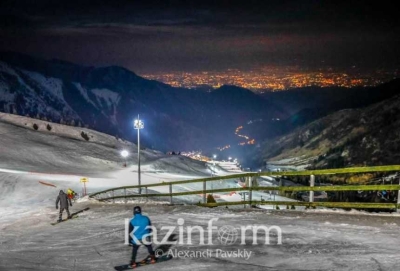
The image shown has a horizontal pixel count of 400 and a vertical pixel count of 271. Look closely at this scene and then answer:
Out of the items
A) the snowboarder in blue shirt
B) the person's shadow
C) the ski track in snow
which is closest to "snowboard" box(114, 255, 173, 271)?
the snowboarder in blue shirt

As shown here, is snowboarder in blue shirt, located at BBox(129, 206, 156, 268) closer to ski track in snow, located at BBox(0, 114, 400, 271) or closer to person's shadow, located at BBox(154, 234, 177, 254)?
ski track in snow, located at BBox(0, 114, 400, 271)

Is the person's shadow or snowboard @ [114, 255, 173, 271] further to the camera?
the person's shadow

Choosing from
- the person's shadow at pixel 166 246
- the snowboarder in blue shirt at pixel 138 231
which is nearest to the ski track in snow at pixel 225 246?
the person's shadow at pixel 166 246

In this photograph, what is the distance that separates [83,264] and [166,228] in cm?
446

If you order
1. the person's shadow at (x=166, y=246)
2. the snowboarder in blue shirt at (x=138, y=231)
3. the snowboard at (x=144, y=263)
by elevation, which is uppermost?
the snowboarder in blue shirt at (x=138, y=231)

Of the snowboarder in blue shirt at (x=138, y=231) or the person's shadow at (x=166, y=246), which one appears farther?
the person's shadow at (x=166, y=246)

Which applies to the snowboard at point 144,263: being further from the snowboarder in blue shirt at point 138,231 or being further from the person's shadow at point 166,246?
the person's shadow at point 166,246

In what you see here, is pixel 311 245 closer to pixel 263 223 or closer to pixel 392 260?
pixel 392 260

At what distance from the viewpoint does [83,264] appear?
35.3 ft

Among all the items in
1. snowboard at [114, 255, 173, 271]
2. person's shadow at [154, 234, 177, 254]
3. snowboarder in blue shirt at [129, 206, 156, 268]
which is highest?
snowboarder in blue shirt at [129, 206, 156, 268]

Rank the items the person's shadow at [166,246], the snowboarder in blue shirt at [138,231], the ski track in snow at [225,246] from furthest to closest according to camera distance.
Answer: the person's shadow at [166,246] < the snowboarder in blue shirt at [138,231] < the ski track in snow at [225,246]

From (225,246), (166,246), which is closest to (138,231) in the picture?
(166,246)

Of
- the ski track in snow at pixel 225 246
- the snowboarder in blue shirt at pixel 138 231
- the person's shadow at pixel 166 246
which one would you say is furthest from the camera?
the person's shadow at pixel 166 246

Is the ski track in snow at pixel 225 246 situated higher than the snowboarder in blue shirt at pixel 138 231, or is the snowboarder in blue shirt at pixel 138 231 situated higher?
the snowboarder in blue shirt at pixel 138 231
